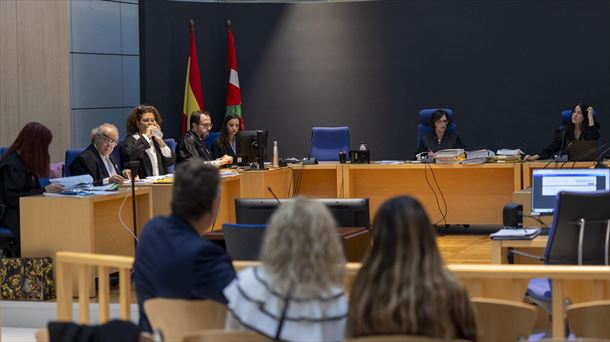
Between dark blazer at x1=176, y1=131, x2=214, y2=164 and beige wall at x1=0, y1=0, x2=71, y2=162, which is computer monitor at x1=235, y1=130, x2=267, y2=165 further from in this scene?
beige wall at x1=0, y1=0, x2=71, y2=162

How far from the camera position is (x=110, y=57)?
498 inches

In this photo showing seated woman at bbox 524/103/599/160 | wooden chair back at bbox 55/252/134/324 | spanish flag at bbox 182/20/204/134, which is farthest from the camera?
spanish flag at bbox 182/20/204/134

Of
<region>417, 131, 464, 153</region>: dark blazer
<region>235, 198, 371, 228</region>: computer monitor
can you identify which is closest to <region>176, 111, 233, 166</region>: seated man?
<region>417, 131, 464, 153</region>: dark blazer

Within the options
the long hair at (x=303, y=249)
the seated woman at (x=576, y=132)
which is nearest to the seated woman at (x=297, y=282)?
the long hair at (x=303, y=249)

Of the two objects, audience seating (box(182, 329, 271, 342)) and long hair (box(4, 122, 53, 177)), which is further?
long hair (box(4, 122, 53, 177))

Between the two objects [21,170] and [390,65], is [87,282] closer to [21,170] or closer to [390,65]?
[21,170]

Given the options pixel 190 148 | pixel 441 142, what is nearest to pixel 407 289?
pixel 190 148

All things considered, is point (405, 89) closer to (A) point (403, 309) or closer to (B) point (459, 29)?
(B) point (459, 29)

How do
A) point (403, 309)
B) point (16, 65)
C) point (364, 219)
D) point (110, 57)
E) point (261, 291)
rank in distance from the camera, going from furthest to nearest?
point (110, 57), point (16, 65), point (364, 219), point (261, 291), point (403, 309)

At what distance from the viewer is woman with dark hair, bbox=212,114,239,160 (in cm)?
1065

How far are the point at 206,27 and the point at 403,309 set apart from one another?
10697 mm

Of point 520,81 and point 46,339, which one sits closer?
point 46,339

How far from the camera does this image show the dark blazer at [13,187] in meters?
7.47

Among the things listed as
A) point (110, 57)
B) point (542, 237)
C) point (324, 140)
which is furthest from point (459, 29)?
point (542, 237)
